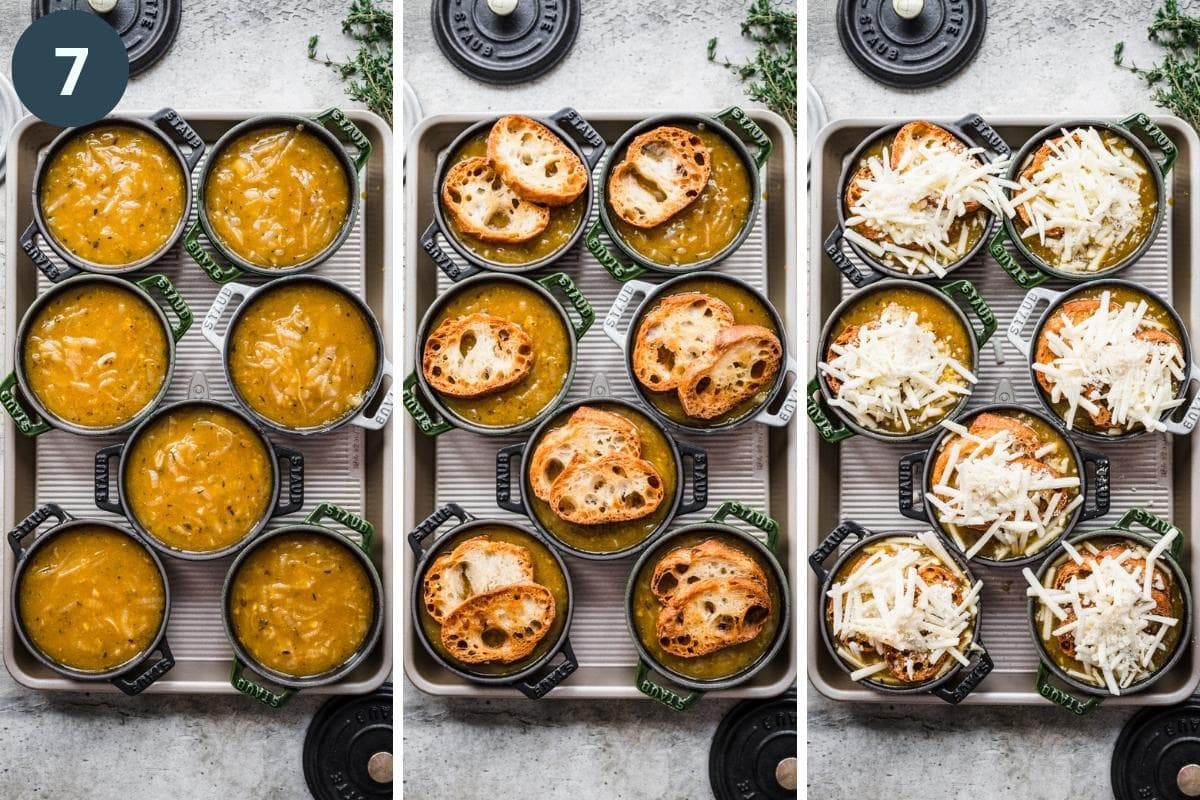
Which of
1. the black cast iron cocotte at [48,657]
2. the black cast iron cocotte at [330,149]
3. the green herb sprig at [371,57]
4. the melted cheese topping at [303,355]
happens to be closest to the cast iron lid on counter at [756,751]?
the melted cheese topping at [303,355]

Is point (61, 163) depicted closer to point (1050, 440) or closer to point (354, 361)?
point (354, 361)

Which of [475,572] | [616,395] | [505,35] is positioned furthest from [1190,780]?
[505,35]

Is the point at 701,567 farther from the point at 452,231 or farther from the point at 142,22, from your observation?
the point at 142,22

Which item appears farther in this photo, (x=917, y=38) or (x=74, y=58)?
(x=917, y=38)

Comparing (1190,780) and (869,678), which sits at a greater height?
(869,678)

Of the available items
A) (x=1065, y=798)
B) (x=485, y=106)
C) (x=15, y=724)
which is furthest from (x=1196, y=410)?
(x=15, y=724)

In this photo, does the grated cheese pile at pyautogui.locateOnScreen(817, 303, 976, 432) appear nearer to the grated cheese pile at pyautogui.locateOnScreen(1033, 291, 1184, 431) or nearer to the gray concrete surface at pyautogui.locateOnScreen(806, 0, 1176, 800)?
the grated cheese pile at pyautogui.locateOnScreen(1033, 291, 1184, 431)
